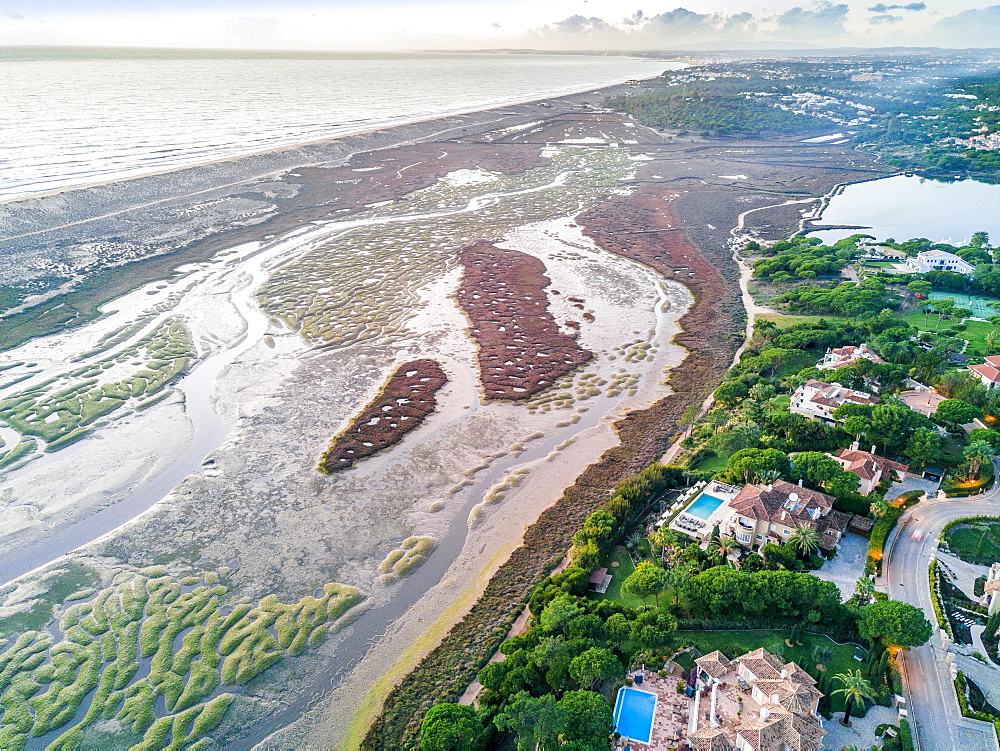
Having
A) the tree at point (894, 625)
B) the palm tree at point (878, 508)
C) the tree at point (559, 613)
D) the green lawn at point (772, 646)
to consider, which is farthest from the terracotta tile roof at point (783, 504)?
the tree at point (559, 613)

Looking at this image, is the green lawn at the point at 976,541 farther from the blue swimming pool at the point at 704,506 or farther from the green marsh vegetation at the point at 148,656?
the green marsh vegetation at the point at 148,656

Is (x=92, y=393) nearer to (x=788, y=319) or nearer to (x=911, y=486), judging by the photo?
(x=911, y=486)

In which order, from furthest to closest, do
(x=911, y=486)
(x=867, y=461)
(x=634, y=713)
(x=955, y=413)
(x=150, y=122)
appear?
(x=150, y=122) → (x=955, y=413) → (x=911, y=486) → (x=867, y=461) → (x=634, y=713)

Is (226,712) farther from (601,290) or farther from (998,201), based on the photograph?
(998,201)

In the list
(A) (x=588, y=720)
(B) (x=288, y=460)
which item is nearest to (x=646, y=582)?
(A) (x=588, y=720)

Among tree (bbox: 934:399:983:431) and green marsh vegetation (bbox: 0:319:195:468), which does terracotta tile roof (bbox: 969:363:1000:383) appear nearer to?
tree (bbox: 934:399:983:431)

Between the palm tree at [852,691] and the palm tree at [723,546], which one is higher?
the palm tree at [852,691]

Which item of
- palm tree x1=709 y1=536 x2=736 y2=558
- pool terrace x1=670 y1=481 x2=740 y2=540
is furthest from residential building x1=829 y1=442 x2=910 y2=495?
palm tree x1=709 y1=536 x2=736 y2=558
